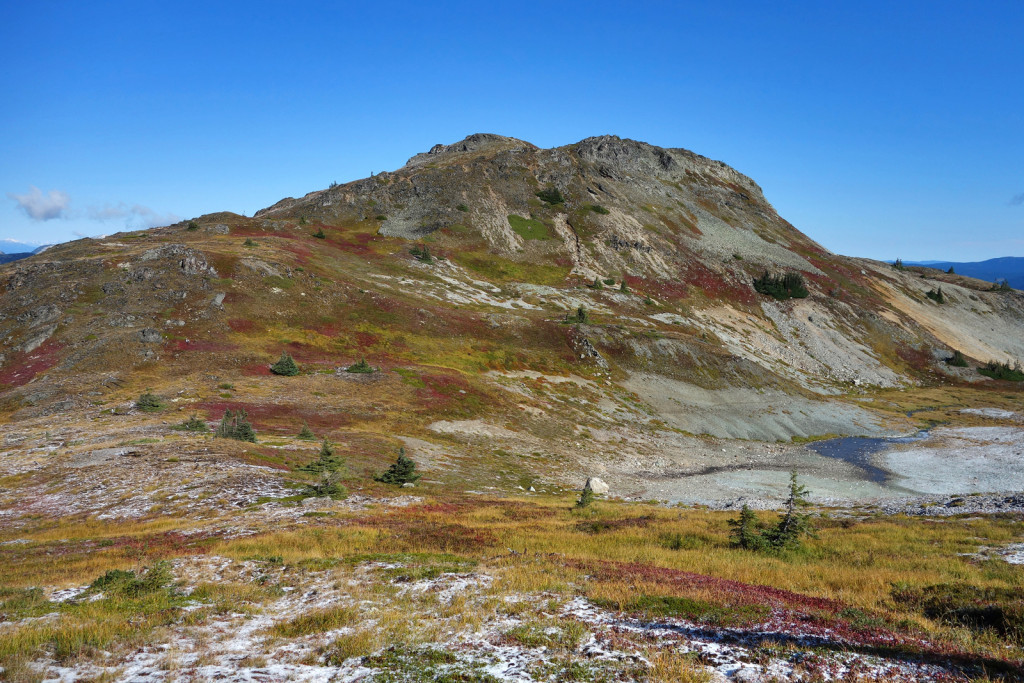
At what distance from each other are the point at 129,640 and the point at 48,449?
29281 millimetres

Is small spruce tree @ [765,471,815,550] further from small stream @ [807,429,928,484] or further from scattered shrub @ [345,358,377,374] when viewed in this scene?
scattered shrub @ [345,358,377,374]

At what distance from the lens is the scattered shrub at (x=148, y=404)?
131 ft

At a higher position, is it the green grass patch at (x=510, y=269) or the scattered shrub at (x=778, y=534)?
the green grass patch at (x=510, y=269)

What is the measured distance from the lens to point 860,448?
197 feet

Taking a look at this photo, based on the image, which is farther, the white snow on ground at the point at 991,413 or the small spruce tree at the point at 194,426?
the white snow on ground at the point at 991,413

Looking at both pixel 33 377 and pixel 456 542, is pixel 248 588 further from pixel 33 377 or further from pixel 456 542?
pixel 33 377

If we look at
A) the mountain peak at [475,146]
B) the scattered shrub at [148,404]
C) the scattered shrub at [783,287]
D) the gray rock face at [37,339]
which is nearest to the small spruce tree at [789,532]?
the scattered shrub at [148,404]

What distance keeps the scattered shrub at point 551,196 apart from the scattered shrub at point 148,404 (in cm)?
11485

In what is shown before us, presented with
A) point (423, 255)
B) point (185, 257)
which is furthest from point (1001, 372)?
point (185, 257)

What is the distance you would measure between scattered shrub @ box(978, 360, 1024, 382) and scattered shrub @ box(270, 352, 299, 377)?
436ft

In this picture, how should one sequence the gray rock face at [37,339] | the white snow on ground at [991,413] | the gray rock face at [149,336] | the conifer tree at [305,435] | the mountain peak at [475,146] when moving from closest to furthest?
the conifer tree at [305,435], the gray rock face at [37,339], the gray rock face at [149,336], the white snow on ground at [991,413], the mountain peak at [475,146]

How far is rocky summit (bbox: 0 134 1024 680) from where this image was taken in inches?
442

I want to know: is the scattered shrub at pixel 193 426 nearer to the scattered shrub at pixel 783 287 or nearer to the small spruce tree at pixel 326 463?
the small spruce tree at pixel 326 463

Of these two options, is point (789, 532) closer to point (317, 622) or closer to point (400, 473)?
point (317, 622)
